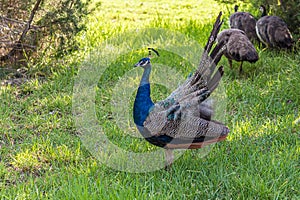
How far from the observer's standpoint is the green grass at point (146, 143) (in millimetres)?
3701

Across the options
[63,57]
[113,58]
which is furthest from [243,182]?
[63,57]

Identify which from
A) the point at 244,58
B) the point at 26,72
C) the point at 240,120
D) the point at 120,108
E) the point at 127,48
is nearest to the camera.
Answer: the point at 240,120

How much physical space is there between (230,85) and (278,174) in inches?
90.4

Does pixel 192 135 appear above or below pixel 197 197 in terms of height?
above

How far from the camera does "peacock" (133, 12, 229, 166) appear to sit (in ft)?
12.4

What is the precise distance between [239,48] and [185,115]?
2504mm

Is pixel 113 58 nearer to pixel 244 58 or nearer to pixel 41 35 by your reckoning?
pixel 41 35

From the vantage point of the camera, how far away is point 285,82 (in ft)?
19.4

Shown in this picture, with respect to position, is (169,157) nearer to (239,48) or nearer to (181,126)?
(181,126)

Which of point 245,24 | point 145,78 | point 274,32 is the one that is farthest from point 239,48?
point 145,78

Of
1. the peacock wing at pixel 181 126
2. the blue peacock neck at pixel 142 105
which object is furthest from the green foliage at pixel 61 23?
the peacock wing at pixel 181 126

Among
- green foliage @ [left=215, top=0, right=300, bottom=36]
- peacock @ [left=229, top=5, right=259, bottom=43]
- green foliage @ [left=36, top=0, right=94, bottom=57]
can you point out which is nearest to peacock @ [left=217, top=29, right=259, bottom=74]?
peacock @ [left=229, top=5, right=259, bottom=43]

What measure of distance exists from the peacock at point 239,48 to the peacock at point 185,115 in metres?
2.03

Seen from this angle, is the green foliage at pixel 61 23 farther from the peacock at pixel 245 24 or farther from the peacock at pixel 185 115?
the peacock at pixel 185 115
